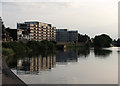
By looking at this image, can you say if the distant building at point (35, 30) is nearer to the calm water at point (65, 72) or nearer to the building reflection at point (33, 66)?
the building reflection at point (33, 66)

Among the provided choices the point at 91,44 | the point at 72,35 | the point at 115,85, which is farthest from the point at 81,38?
the point at 115,85

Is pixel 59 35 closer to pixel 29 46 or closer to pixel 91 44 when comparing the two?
pixel 91 44

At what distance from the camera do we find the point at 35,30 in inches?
5261

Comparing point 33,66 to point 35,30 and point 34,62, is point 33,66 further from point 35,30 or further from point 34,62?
point 35,30

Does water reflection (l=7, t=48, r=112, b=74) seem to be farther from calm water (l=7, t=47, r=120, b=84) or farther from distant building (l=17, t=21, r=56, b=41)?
distant building (l=17, t=21, r=56, b=41)

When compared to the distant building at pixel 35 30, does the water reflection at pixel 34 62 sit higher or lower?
lower

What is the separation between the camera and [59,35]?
19100cm

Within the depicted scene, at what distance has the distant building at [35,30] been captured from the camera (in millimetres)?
126319

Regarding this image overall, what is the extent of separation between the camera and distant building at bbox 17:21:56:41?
126 m

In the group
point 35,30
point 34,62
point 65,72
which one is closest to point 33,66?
point 34,62

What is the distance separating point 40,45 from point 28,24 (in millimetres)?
43603

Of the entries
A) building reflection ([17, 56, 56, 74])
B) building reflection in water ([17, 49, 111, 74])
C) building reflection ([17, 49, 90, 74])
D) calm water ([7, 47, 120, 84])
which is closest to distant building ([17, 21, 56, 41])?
building reflection in water ([17, 49, 111, 74])

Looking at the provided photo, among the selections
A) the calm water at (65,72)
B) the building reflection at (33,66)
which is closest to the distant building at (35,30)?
the building reflection at (33,66)

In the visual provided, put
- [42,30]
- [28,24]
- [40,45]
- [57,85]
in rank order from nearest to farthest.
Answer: [57,85] < [40,45] < [28,24] < [42,30]
